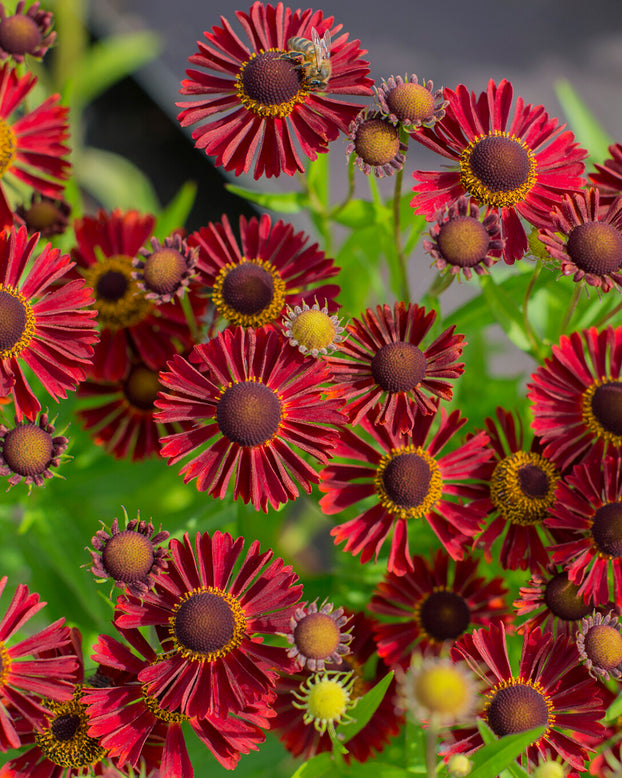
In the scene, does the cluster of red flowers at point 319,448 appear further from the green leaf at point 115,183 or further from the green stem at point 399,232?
the green leaf at point 115,183

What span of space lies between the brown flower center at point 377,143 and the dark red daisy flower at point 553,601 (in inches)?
18.6

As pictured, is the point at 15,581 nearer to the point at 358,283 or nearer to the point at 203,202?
the point at 358,283

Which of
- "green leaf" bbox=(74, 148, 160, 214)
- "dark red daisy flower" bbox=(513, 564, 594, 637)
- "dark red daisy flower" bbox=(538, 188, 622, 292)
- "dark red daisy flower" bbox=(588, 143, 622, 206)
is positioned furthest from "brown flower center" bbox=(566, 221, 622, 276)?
"green leaf" bbox=(74, 148, 160, 214)

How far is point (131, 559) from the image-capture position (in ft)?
2.59

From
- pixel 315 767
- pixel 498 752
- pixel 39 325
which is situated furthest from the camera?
pixel 39 325

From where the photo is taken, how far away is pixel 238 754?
2.65 ft

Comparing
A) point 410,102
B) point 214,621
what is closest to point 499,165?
point 410,102

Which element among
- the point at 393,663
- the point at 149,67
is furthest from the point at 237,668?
the point at 149,67

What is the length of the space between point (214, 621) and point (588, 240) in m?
0.55

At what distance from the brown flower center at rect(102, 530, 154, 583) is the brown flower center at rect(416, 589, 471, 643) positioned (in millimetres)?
363

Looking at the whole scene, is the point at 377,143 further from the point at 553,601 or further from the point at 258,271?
the point at 553,601

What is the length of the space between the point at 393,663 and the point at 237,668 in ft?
0.60

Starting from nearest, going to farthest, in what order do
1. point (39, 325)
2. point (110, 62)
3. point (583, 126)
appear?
point (39, 325), point (583, 126), point (110, 62)

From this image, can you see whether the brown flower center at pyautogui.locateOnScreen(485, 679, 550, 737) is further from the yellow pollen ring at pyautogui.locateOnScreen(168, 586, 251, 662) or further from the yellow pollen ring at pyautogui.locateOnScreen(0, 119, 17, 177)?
the yellow pollen ring at pyautogui.locateOnScreen(0, 119, 17, 177)
